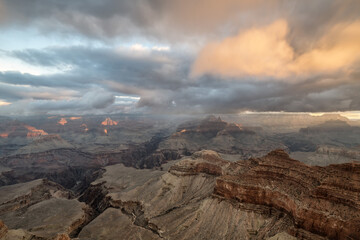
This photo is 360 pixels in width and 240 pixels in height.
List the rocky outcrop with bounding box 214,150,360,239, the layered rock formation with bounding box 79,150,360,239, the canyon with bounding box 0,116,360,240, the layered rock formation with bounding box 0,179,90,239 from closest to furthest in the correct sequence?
the rocky outcrop with bounding box 214,150,360,239 → the layered rock formation with bounding box 79,150,360,239 → the canyon with bounding box 0,116,360,240 → the layered rock formation with bounding box 0,179,90,239

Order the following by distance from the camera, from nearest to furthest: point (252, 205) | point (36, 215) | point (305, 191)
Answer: point (305, 191), point (252, 205), point (36, 215)

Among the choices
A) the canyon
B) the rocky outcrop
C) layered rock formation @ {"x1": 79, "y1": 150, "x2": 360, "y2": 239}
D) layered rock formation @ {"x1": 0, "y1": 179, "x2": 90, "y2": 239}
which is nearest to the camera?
the rocky outcrop

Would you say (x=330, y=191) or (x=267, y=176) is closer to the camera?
(x=330, y=191)

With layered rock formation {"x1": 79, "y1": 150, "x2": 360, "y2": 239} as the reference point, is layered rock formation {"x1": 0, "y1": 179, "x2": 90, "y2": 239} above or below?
below

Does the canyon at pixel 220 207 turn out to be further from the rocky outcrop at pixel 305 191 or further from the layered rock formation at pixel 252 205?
the rocky outcrop at pixel 305 191

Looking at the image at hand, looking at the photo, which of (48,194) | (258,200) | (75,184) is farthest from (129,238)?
(75,184)

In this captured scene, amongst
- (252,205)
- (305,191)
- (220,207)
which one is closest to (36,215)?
(220,207)

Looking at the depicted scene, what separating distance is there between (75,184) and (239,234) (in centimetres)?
18366

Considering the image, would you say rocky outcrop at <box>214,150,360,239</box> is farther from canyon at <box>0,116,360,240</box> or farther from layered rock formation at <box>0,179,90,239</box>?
layered rock formation at <box>0,179,90,239</box>

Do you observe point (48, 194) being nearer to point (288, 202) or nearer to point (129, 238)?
point (129, 238)

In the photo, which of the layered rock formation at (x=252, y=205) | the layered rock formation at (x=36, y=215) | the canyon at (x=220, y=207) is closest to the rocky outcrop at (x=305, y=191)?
the layered rock formation at (x=252, y=205)

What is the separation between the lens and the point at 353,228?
44.2 m

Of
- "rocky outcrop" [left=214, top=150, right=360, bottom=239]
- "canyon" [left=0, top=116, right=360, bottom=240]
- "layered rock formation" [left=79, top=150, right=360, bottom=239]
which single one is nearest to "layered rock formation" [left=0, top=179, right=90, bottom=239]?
"canyon" [left=0, top=116, right=360, bottom=240]

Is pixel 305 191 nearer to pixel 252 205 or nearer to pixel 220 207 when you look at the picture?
pixel 252 205
